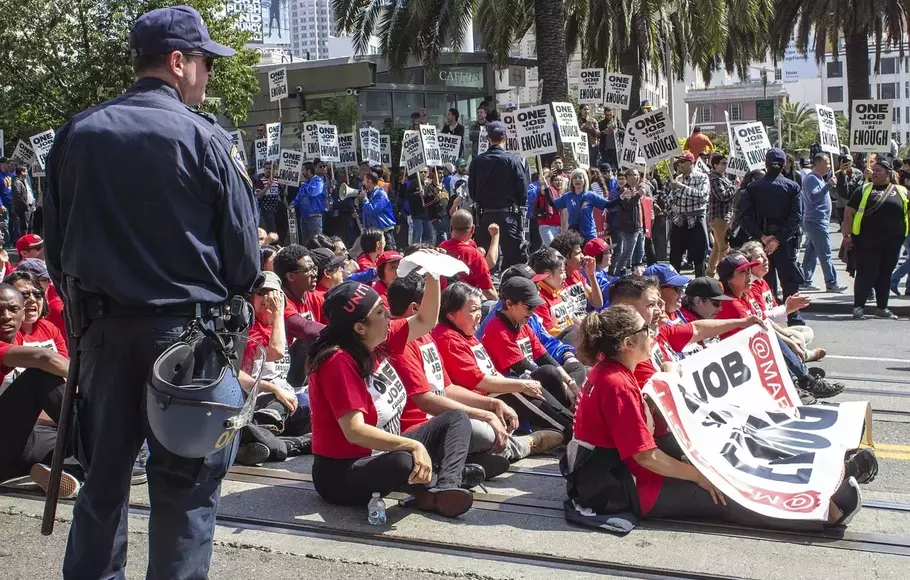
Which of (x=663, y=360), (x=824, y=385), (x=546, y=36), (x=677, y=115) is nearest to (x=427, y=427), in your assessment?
(x=663, y=360)

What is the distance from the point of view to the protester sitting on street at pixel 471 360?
6.30m

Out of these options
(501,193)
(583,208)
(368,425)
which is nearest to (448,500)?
(368,425)

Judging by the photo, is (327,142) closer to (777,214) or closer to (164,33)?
(777,214)

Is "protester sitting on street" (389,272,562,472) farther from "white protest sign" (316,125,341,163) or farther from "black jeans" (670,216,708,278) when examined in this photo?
"white protest sign" (316,125,341,163)

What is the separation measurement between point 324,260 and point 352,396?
3830mm

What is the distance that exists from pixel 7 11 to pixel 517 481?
22689mm

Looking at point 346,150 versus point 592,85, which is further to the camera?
point 346,150

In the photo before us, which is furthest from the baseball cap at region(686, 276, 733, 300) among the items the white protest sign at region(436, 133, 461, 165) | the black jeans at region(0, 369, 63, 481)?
the white protest sign at region(436, 133, 461, 165)

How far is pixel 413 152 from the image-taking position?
19.4 metres

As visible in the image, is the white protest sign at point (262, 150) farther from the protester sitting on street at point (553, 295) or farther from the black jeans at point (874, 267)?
the protester sitting on street at point (553, 295)

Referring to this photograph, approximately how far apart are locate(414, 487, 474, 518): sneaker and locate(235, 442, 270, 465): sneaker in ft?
4.39

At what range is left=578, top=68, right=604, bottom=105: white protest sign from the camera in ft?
67.2

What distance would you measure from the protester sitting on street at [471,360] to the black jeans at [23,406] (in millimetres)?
2105

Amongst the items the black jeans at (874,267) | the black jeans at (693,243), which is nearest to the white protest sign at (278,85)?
the black jeans at (693,243)
